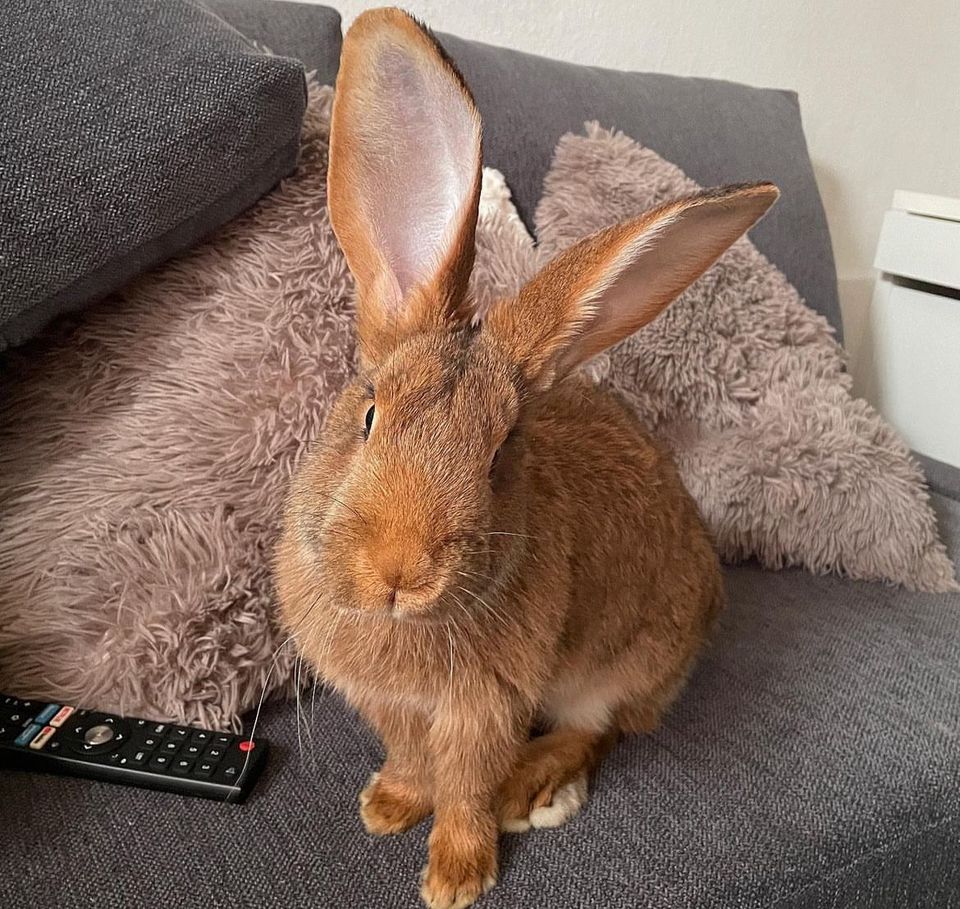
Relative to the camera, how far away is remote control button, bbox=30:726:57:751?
814mm

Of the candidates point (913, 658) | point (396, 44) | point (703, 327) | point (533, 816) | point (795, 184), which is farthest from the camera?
point (795, 184)

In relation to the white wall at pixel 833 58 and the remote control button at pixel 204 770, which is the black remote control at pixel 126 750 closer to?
the remote control button at pixel 204 770

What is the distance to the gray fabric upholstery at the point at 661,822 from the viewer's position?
29.3 inches

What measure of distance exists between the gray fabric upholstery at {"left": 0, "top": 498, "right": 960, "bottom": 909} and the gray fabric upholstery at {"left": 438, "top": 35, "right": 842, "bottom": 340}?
33.2 inches

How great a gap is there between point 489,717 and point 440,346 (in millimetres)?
348

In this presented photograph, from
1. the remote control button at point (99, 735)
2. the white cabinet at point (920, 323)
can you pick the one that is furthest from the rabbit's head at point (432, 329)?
the white cabinet at point (920, 323)

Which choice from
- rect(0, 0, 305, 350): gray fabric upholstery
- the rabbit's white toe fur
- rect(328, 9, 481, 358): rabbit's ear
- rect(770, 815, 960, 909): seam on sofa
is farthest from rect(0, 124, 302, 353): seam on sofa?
rect(770, 815, 960, 909): seam on sofa

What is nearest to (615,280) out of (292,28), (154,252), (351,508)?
(351,508)

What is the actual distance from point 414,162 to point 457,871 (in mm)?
658

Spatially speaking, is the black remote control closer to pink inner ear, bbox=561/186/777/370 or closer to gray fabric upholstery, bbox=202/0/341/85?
pink inner ear, bbox=561/186/777/370

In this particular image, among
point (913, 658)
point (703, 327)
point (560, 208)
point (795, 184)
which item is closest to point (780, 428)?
point (703, 327)

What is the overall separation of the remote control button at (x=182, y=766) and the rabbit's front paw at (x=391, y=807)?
0.58 feet

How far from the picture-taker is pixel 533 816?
845 mm

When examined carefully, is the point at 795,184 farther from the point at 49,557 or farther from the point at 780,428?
the point at 49,557
